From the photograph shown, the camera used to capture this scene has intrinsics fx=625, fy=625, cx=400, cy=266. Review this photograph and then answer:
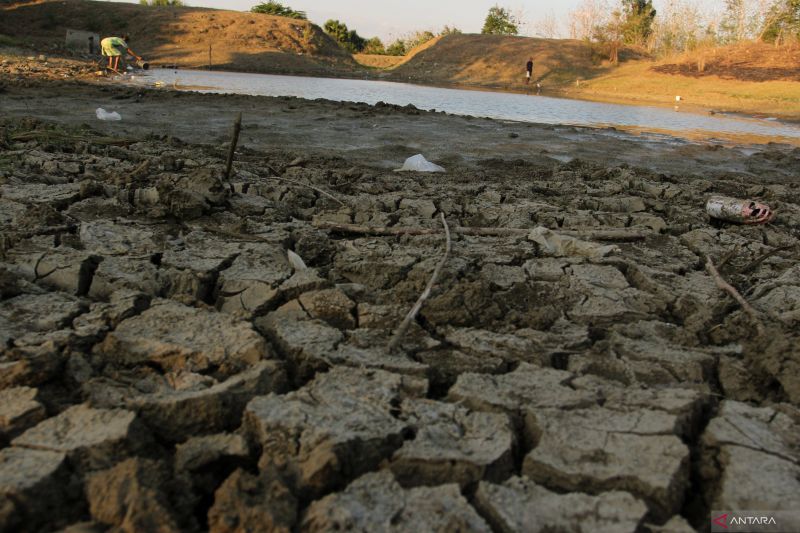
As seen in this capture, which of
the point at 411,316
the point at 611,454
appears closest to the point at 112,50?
the point at 411,316

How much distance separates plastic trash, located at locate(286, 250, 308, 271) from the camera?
110 inches

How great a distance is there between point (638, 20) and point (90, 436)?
40664 mm

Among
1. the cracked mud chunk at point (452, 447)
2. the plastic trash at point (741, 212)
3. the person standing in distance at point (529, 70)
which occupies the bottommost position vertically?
the cracked mud chunk at point (452, 447)

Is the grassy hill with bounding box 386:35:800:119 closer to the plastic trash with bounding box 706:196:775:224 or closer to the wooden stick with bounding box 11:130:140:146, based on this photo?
the plastic trash with bounding box 706:196:775:224

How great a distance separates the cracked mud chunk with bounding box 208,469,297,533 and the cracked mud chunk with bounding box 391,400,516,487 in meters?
0.29

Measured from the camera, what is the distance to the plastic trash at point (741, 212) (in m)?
4.05

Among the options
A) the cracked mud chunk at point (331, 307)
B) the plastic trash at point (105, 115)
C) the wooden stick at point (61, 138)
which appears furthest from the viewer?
the plastic trash at point (105, 115)

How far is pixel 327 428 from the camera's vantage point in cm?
160

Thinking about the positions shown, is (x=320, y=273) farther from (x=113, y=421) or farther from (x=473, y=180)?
(x=473, y=180)

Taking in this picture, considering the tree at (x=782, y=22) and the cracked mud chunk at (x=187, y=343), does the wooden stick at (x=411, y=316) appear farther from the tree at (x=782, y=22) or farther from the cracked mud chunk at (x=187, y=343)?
the tree at (x=782, y=22)

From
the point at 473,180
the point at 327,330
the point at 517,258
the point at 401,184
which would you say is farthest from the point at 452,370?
the point at 473,180

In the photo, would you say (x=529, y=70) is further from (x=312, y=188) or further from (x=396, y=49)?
(x=312, y=188)

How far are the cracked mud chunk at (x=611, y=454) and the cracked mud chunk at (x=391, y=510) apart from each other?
0.82ft

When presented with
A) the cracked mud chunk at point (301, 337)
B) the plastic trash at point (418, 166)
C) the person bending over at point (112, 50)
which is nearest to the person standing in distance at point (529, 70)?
the person bending over at point (112, 50)
